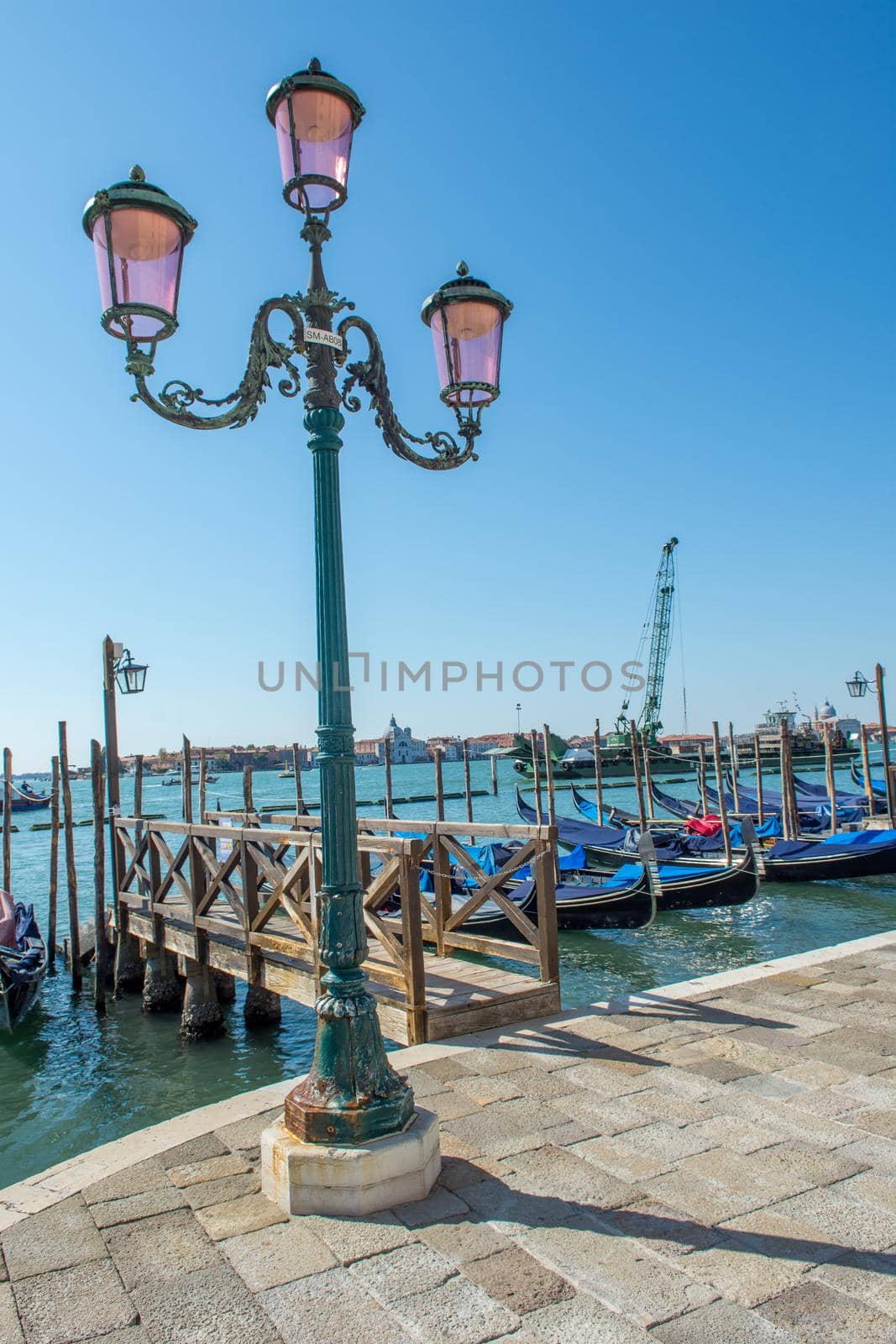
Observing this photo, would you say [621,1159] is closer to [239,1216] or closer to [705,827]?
[239,1216]

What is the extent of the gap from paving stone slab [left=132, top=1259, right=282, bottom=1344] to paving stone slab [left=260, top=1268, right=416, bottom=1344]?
0.04 meters

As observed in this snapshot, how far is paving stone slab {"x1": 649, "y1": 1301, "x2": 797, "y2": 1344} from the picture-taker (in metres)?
2.15

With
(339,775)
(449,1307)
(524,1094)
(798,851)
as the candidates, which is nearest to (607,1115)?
(524,1094)

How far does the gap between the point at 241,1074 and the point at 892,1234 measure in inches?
240

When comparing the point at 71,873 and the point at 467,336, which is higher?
the point at 467,336

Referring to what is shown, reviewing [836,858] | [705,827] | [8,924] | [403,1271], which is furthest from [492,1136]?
[705,827]

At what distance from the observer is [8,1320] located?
2.41 meters

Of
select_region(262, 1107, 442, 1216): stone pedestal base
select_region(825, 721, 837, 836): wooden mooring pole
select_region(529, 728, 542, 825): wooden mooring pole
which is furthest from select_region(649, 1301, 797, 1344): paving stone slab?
select_region(825, 721, 837, 836): wooden mooring pole

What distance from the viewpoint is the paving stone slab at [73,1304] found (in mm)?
2344

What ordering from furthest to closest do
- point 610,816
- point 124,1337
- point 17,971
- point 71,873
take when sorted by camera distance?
point 610,816
point 71,873
point 17,971
point 124,1337

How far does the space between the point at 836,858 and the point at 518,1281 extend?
14298mm

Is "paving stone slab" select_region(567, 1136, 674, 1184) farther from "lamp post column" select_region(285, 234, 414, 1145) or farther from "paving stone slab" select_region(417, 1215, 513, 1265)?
"lamp post column" select_region(285, 234, 414, 1145)

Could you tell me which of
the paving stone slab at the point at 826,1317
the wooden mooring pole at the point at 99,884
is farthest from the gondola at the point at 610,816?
the paving stone slab at the point at 826,1317

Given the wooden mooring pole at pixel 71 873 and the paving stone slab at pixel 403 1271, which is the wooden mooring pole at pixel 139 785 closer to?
the wooden mooring pole at pixel 71 873
